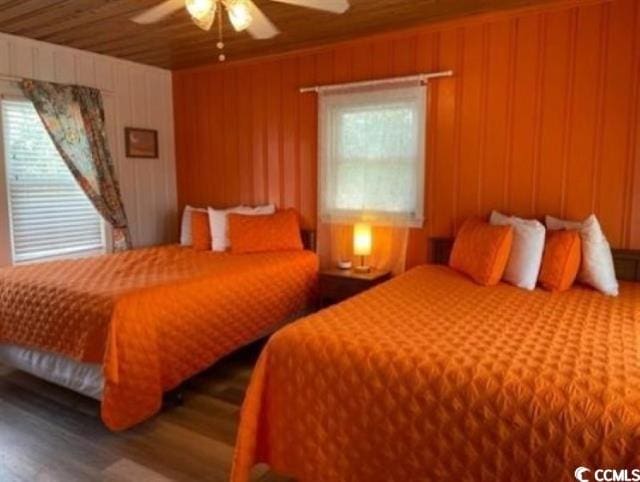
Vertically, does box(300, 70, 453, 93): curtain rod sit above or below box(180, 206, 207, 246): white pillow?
above

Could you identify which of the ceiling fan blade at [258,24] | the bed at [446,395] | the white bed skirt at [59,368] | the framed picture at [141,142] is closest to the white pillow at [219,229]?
the framed picture at [141,142]

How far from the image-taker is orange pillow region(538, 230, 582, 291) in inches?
99.6

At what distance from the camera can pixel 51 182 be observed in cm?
374

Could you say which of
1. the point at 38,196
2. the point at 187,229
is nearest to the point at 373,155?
the point at 187,229

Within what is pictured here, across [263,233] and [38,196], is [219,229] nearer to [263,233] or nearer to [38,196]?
[263,233]

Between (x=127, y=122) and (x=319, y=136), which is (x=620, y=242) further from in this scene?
(x=127, y=122)

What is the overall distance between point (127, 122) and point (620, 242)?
3.97 m

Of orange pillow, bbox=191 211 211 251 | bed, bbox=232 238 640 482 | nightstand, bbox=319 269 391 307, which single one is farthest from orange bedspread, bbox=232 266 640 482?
orange pillow, bbox=191 211 211 251

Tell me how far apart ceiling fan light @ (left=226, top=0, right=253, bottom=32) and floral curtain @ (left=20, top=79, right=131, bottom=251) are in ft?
7.32

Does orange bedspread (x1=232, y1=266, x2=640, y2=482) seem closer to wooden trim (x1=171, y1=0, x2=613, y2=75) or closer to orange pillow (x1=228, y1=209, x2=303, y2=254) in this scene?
orange pillow (x1=228, y1=209, x2=303, y2=254)

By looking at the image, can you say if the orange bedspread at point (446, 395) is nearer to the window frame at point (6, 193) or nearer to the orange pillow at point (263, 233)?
the orange pillow at point (263, 233)

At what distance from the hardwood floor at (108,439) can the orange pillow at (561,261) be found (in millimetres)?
1739

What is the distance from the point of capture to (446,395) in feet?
4.78

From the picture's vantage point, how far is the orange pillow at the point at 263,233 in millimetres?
3688
